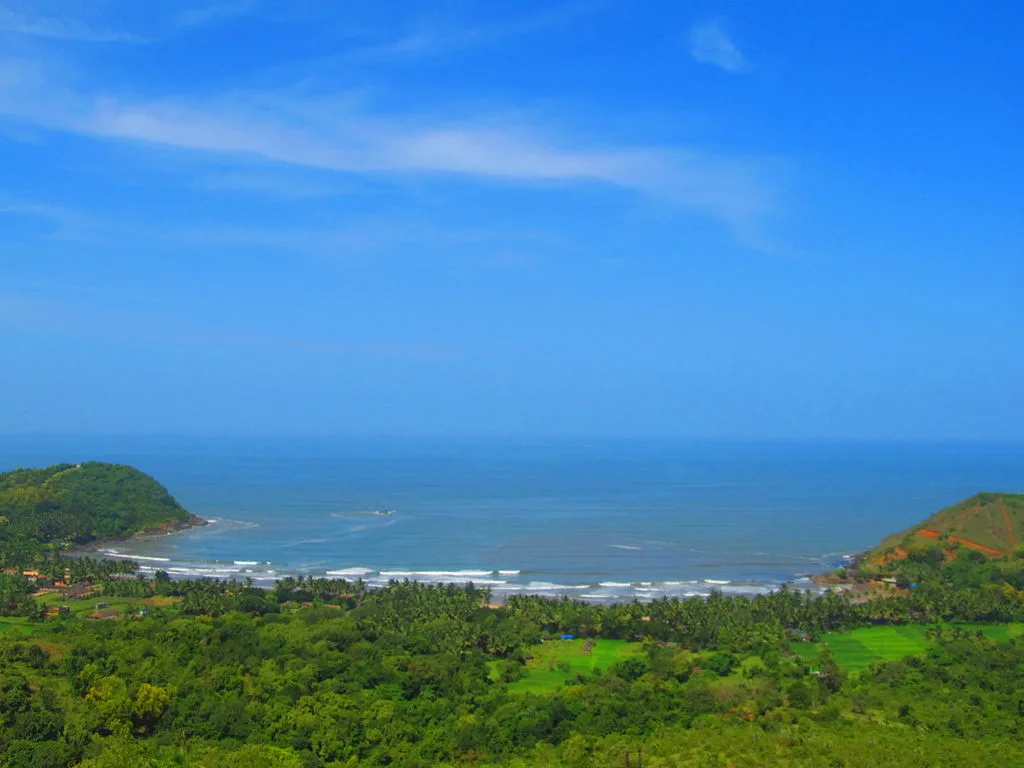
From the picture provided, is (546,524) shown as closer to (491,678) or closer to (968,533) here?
(968,533)

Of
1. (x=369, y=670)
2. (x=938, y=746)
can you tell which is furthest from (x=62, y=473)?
(x=938, y=746)

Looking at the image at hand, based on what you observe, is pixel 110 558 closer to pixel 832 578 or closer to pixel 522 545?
pixel 522 545

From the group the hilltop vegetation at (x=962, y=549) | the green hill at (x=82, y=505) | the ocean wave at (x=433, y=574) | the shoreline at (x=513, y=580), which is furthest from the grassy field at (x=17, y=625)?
the hilltop vegetation at (x=962, y=549)

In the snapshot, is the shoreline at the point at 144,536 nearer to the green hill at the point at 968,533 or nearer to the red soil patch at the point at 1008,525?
the green hill at the point at 968,533

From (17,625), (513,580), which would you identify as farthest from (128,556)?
(513,580)

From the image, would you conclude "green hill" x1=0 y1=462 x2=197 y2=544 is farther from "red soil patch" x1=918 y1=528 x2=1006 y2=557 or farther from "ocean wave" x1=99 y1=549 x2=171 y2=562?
"red soil patch" x1=918 y1=528 x2=1006 y2=557
